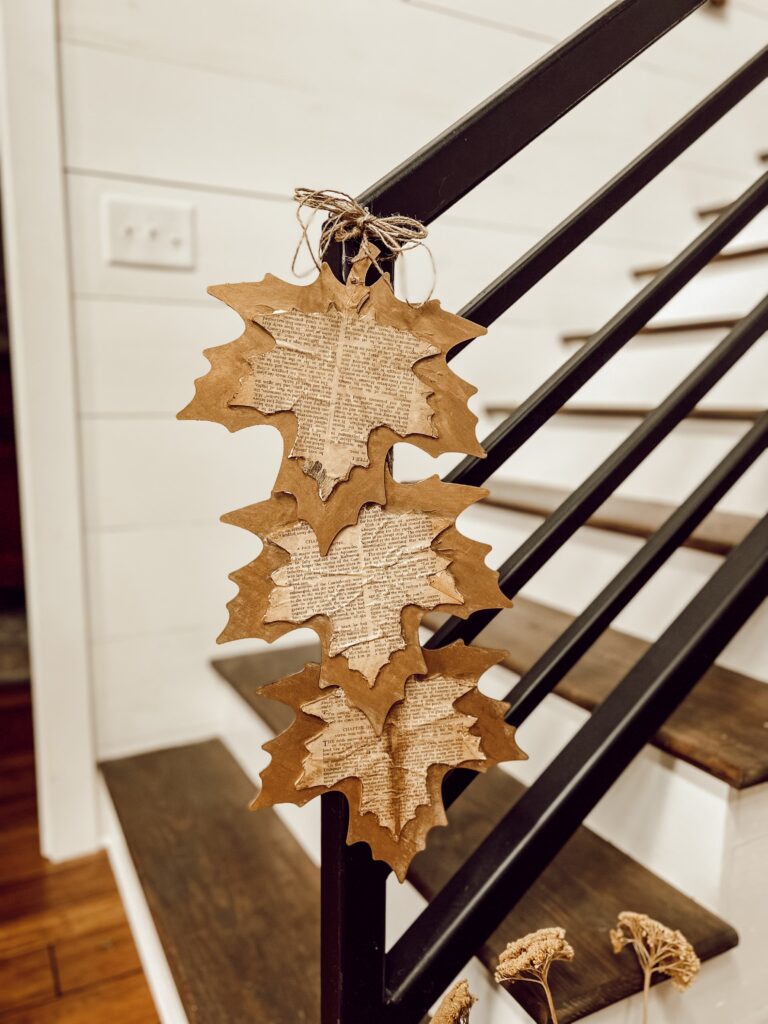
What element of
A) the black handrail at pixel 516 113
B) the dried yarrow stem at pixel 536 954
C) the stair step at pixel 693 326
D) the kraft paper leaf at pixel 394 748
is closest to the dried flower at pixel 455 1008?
the dried yarrow stem at pixel 536 954

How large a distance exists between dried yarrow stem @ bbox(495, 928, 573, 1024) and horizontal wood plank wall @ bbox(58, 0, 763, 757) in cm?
101

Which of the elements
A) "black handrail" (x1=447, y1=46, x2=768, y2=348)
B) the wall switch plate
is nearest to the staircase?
"black handrail" (x1=447, y1=46, x2=768, y2=348)

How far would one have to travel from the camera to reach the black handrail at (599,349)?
0.74 m

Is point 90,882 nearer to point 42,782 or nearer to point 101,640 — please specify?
point 42,782

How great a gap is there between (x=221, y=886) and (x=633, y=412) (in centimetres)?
119

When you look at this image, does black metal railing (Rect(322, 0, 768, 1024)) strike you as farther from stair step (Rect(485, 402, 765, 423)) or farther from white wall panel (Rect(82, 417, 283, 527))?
white wall panel (Rect(82, 417, 283, 527))

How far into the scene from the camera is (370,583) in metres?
0.65

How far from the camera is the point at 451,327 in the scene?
663mm

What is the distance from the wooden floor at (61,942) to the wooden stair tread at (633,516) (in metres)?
0.98

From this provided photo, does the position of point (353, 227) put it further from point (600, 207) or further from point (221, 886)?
point (221, 886)

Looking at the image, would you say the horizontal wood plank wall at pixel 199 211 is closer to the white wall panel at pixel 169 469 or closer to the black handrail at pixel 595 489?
the white wall panel at pixel 169 469

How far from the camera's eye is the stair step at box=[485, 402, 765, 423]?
137 cm

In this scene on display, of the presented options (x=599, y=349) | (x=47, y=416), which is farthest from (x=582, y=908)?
(x=47, y=416)

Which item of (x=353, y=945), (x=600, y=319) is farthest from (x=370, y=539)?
(x=600, y=319)
